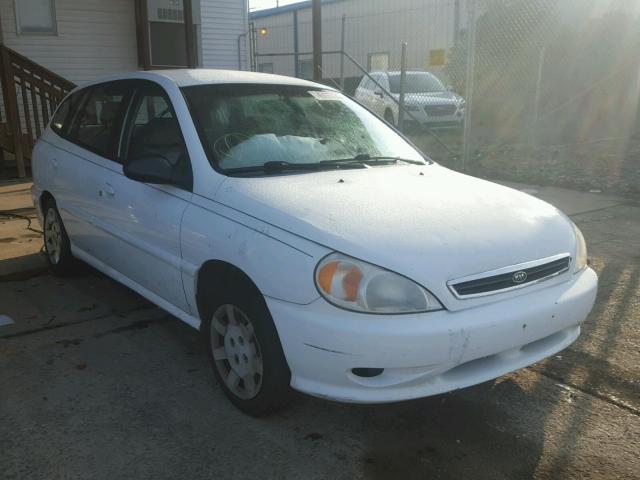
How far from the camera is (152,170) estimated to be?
3.44m

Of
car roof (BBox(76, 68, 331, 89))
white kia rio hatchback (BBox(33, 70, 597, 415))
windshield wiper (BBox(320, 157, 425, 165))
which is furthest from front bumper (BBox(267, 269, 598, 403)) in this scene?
car roof (BBox(76, 68, 331, 89))

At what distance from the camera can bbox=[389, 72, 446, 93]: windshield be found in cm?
1517

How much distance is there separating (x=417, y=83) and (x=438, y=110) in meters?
0.93

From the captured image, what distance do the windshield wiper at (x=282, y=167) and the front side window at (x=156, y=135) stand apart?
27cm

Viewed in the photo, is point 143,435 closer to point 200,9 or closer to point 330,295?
point 330,295

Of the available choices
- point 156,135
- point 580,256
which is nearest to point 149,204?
point 156,135

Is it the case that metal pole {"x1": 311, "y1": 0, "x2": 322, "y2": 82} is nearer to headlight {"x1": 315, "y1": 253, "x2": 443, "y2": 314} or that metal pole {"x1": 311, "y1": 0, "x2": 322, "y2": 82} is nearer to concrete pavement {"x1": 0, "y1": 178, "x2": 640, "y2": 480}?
concrete pavement {"x1": 0, "y1": 178, "x2": 640, "y2": 480}

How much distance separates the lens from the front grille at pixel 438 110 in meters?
15.0

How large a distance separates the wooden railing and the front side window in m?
6.19

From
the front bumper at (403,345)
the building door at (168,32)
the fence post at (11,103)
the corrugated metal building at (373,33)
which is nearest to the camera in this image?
the front bumper at (403,345)

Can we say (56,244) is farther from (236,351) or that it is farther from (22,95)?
(22,95)

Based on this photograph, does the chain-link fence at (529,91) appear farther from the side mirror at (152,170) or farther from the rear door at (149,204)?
the side mirror at (152,170)

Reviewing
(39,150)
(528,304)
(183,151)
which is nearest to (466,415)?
(528,304)

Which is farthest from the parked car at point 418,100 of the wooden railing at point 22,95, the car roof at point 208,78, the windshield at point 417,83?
the car roof at point 208,78
